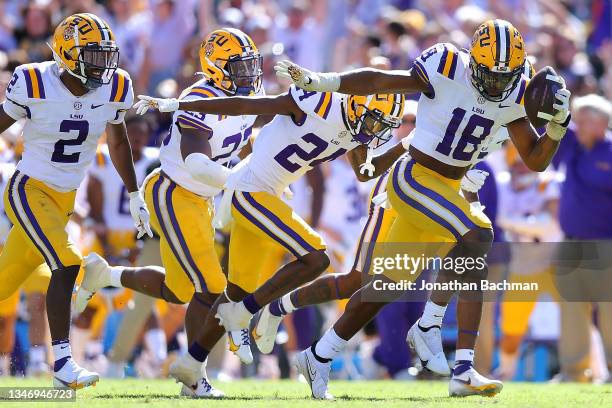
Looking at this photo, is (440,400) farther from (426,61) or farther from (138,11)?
(138,11)

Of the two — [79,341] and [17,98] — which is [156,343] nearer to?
[79,341]

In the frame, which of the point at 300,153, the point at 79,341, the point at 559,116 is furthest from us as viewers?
the point at 79,341

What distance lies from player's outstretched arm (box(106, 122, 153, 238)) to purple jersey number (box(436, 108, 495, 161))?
178 centimetres

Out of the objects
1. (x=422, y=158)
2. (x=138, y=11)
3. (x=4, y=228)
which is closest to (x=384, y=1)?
(x=138, y=11)

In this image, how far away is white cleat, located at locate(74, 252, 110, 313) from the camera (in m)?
8.37

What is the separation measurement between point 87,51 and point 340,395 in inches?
95.4

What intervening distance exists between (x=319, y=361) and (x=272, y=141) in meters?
1.26

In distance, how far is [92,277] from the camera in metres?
8.41

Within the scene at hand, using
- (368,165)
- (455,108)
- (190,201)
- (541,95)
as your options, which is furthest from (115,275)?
(541,95)

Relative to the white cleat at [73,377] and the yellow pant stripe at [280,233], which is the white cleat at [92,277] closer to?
the white cleat at [73,377]

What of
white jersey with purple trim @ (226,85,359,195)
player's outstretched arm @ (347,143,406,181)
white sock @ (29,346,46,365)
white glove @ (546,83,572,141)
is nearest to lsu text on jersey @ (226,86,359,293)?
white jersey with purple trim @ (226,85,359,195)

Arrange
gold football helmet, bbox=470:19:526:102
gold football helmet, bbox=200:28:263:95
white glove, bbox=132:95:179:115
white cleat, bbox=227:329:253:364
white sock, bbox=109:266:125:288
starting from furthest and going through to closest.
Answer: white sock, bbox=109:266:125:288 < gold football helmet, bbox=200:28:263:95 < white cleat, bbox=227:329:253:364 < white glove, bbox=132:95:179:115 < gold football helmet, bbox=470:19:526:102

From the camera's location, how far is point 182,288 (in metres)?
8.21

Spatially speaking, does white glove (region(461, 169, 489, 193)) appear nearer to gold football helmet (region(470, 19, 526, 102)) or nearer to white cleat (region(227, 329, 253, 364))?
gold football helmet (region(470, 19, 526, 102))
